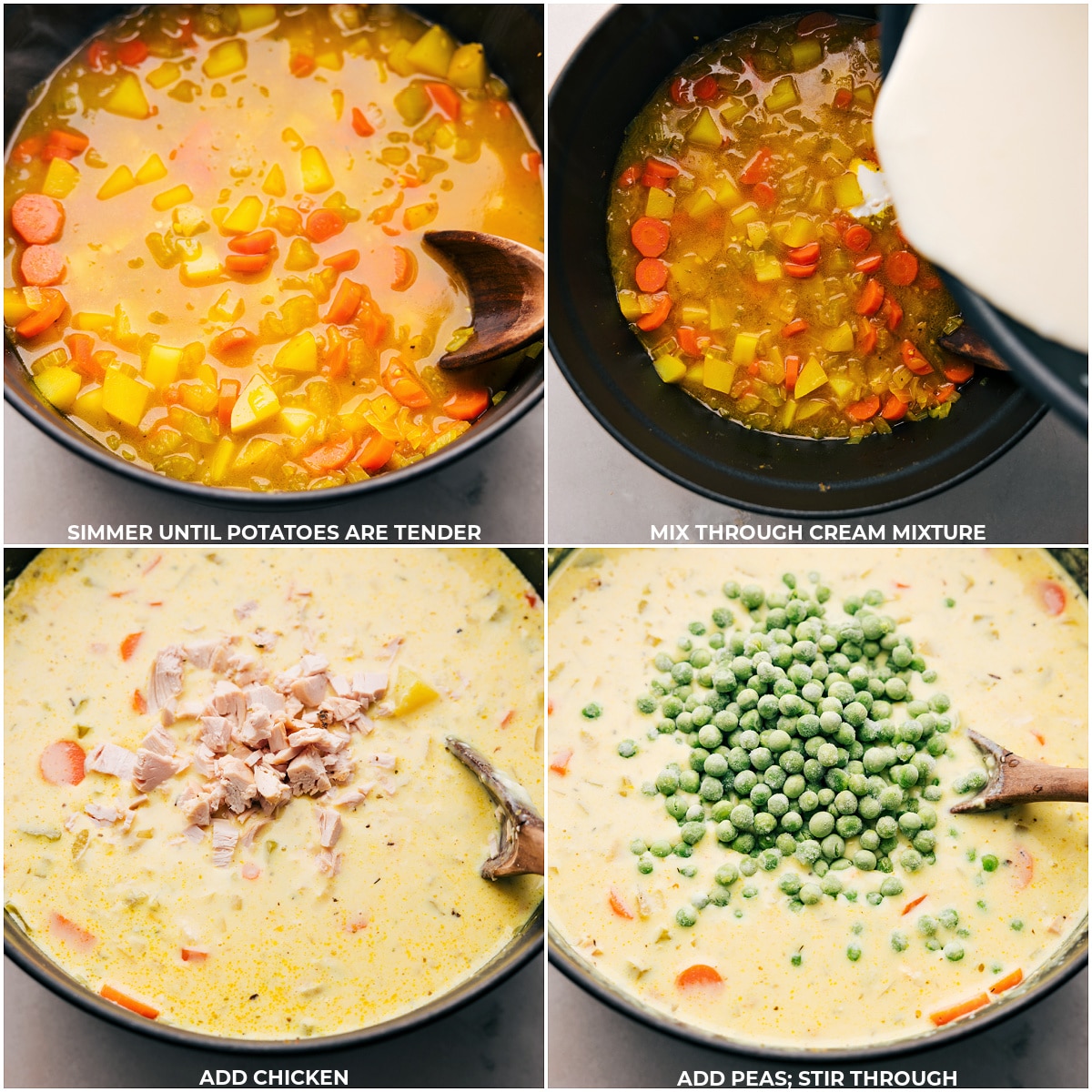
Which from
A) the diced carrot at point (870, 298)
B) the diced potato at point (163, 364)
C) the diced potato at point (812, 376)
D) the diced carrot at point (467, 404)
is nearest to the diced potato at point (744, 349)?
the diced potato at point (812, 376)

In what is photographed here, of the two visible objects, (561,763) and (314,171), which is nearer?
(314,171)

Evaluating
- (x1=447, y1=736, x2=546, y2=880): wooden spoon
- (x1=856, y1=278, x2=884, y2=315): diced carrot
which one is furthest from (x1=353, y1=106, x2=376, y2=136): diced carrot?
(x1=447, y1=736, x2=546, y2=880): wooden spoon

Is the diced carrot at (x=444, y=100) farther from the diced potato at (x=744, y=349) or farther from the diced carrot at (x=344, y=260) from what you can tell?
the diced potato at (x=744, y=349)

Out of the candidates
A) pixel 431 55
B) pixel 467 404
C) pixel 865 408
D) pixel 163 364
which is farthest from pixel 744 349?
pixel 163 364

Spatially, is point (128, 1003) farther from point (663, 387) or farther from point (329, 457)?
point (663, 387)

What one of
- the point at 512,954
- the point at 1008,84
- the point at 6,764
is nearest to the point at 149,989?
the point at 6,764

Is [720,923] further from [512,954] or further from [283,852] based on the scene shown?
[283,852]
